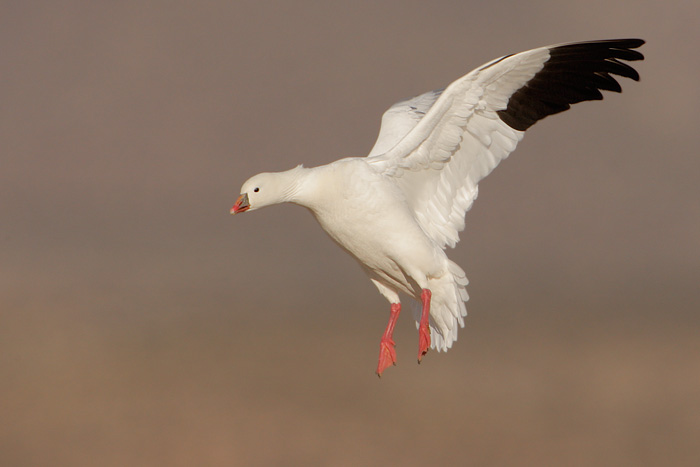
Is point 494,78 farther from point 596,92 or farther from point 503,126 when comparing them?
point 596,92

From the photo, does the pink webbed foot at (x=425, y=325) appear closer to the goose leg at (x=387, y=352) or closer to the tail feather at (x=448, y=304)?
the tail feather at (x=448, y=304)

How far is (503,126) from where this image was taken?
12016mm

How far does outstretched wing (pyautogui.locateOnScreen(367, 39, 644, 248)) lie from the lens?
37.4ft

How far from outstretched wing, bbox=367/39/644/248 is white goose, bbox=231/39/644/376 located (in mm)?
12

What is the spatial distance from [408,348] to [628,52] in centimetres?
1751

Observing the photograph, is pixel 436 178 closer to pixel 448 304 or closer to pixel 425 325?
pixel 448 304

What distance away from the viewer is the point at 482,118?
11.9m

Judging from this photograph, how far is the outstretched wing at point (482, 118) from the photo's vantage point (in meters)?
11.4

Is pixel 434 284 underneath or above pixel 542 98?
underneath

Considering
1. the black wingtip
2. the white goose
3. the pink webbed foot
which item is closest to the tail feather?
the white goose

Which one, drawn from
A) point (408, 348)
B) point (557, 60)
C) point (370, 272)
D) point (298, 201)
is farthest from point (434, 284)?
point (408, 348)

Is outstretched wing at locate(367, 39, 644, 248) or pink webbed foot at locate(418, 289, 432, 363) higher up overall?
outstretched wing at locate(367, 39, 644, 248)

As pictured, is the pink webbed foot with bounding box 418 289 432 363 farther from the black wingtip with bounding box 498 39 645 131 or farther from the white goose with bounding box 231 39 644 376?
the black wingtip with bounding box 498 39 645 131

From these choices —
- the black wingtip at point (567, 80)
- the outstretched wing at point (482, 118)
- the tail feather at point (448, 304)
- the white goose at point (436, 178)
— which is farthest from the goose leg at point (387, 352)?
the black wingtip at point (567, 80)
